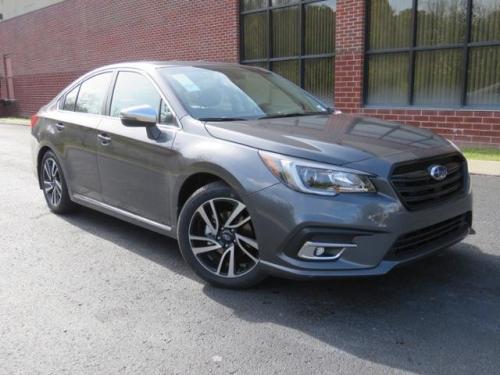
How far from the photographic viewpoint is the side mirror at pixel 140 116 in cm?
409

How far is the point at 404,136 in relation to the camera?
392 cm

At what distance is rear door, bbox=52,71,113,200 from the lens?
16.7ft

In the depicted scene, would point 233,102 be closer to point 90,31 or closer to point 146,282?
point 146,282

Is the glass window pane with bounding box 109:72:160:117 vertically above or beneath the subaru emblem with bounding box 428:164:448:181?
above

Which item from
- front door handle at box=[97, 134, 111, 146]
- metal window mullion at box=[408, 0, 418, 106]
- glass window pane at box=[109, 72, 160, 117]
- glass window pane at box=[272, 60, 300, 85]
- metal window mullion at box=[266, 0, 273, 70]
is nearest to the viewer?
glass window pane at box=[109, 72, 160, 117]

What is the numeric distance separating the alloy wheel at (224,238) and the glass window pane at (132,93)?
110 cm

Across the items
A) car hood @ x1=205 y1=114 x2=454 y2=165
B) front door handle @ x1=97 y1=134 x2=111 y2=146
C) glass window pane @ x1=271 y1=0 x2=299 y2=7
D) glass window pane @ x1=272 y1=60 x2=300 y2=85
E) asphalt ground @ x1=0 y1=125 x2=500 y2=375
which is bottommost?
asphalt ground @ x1=0 y1=125 x2=500 y2=375

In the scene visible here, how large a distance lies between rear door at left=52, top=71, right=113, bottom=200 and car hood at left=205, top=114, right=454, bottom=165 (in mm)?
1620

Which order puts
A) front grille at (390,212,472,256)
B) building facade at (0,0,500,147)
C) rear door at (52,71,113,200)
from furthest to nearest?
building facade at (0,0,500,147) → rear door at (52,71,113,200) → front grille at (390,212,472,256)

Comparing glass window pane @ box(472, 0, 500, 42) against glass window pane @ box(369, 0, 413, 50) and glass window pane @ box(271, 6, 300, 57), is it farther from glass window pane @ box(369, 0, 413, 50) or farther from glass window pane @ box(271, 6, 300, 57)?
glass window pane @ box(271, 6, 300, 57)

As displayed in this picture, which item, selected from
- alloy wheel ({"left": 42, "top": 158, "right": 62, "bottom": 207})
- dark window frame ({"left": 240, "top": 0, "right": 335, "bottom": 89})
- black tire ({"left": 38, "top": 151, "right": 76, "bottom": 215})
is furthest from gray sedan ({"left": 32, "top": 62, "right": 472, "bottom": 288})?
dark window frame ({"left": 240, "top": 0, "right": 335, "bottom": 89})

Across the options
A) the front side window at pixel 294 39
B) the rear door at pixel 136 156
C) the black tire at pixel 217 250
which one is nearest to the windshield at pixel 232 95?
the rear door at pixel 136 156

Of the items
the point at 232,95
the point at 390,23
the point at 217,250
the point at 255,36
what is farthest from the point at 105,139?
the point at 255,36

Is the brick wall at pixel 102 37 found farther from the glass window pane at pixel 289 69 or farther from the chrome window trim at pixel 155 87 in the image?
the chrome window trim at pixel 155 87
